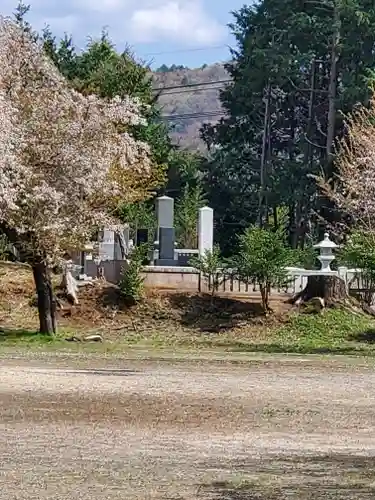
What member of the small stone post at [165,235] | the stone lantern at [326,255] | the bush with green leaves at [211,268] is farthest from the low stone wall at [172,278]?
the stone lantern at [326,255]

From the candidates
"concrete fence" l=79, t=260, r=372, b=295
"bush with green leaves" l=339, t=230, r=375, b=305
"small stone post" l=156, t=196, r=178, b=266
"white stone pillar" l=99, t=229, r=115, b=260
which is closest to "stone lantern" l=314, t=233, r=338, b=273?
"concrete fence" l=79, t=260, r=372, b=295

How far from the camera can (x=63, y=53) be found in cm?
4759

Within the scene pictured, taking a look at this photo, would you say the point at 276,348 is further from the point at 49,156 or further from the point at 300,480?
the point at 300,480

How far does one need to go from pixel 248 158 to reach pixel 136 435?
55134 mm

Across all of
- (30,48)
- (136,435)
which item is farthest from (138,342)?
(136,435)

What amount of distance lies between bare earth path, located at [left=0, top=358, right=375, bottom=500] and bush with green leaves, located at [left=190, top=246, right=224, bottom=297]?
14955 mm

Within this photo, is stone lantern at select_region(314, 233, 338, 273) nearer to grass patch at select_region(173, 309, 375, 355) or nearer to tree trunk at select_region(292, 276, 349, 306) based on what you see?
tree trunk at select_region(292, 276, 349, 306)

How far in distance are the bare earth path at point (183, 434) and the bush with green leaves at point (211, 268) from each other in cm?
1496

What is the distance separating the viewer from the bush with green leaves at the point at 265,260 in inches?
1308

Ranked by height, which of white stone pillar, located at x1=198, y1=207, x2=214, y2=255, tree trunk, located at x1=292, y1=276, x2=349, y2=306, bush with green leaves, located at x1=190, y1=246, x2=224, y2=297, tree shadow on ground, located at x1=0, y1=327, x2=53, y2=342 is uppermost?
white stone pillar, located at x1=198, y1=207, x2=214, y2=255

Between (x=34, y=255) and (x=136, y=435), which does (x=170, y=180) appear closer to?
(x=34, y=255)

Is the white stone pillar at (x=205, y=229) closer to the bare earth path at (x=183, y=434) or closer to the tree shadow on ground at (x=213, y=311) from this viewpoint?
the tree shadow on ground at (x=213, y=311)

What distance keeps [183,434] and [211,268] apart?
22.6 m

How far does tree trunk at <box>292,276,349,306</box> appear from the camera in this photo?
3478 centimetres
